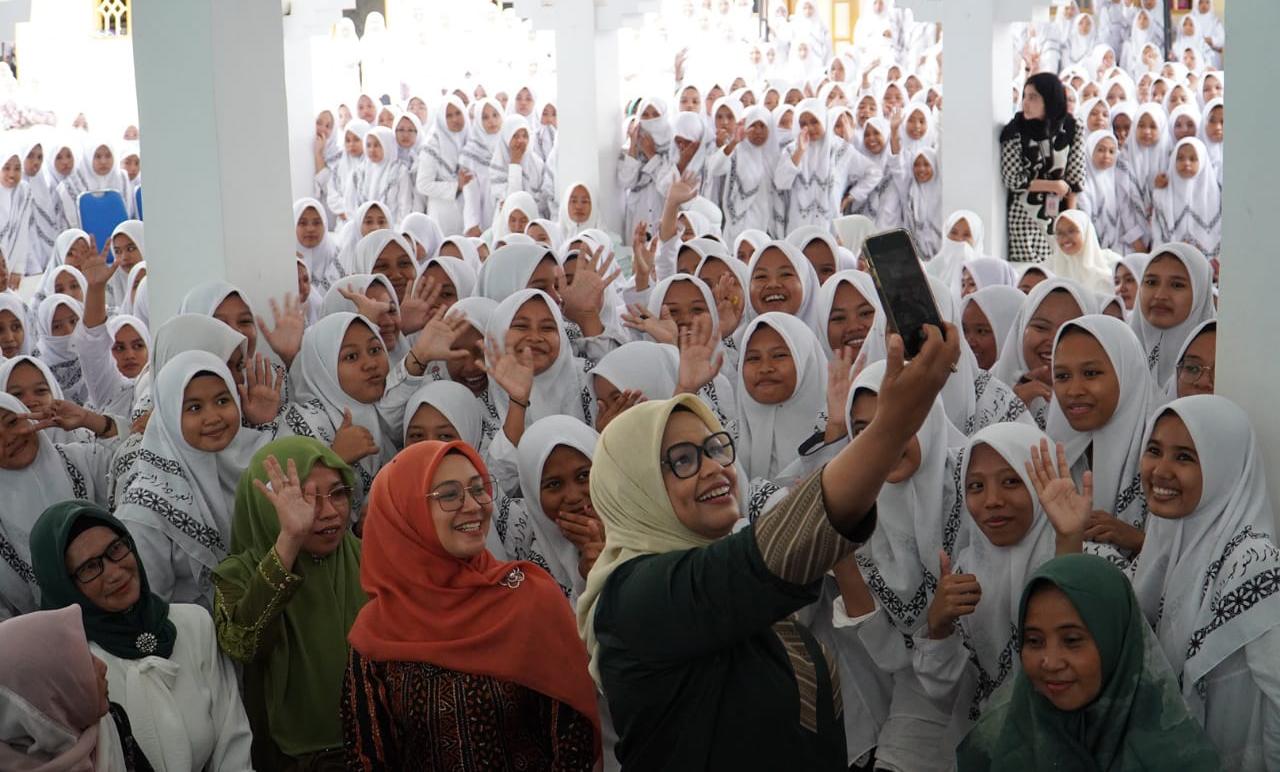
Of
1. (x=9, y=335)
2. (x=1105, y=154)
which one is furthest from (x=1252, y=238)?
(x=1105, y=154)

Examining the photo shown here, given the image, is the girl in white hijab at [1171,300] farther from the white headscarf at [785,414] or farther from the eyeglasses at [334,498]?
the eyeglasses at [334,498]

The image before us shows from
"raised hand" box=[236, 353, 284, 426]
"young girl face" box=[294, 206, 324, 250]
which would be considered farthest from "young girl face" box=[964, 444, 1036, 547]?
"young girl face" box=[294, 206, 324, 250]

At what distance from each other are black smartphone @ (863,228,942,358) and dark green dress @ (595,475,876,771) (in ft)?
1.18

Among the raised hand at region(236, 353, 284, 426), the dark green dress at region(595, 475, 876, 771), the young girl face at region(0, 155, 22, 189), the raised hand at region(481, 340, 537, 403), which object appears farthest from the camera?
the young girl face at region(0, 155, 22, 189)

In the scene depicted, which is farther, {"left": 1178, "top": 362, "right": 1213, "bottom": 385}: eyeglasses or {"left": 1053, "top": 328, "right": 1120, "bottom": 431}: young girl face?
{"left": 1178, "top": 362, "right": 1213, "bottom": 385}: eyeglasses

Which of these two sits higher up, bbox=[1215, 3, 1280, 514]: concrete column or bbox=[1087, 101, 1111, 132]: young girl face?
bbox=[1087, 101, 1111, 132]: young girl face

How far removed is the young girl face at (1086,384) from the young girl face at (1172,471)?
65 centimetres

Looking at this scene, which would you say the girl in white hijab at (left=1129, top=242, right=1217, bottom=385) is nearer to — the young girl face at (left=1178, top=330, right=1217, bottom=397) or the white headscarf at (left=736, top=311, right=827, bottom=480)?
the young girl face at (left=1178, top=330, right=1217, bottom=397)

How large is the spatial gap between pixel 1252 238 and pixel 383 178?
1005cm

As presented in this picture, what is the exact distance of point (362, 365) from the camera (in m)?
4.91

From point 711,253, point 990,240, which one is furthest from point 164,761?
point 990,240

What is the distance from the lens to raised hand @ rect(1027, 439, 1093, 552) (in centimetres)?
329

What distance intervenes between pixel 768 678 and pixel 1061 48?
19.8 meters

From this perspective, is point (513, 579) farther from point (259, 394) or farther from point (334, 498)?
point (259, 394)
